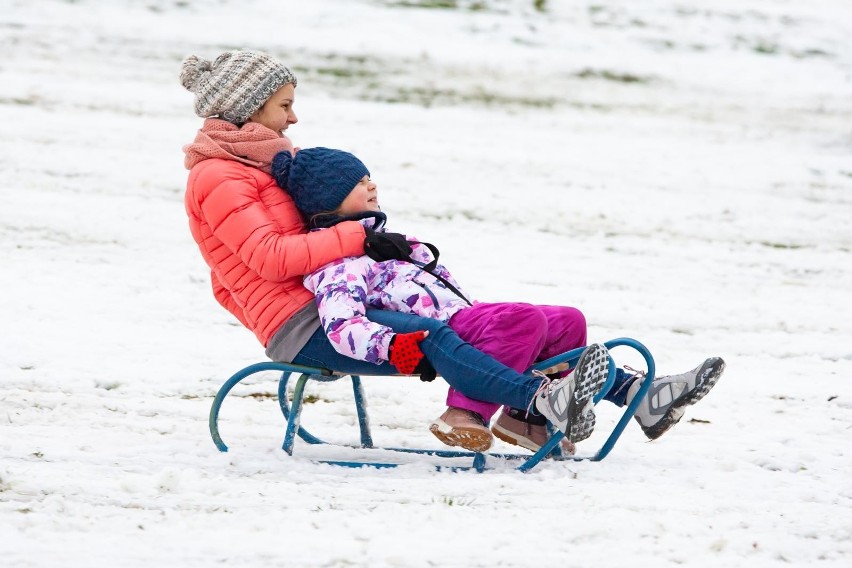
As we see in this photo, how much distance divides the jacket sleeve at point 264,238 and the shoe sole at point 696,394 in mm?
1314

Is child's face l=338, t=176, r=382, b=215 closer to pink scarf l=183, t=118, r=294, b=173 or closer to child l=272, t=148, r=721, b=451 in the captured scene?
child l=272, t=148, r=721, b=451

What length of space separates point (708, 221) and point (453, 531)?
600 centimetres

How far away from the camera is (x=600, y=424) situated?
503 cm

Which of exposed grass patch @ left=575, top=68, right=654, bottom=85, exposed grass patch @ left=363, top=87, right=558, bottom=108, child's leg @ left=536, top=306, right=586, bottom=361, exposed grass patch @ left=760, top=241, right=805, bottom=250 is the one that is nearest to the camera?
child's leg @ left=536, top=306, right=586, bottom=361

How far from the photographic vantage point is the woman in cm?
368

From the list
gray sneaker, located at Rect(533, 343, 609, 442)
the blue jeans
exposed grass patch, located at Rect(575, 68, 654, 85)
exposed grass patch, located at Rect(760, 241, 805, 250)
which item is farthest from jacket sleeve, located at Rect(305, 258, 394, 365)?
exposed grass patch, located at Rect(575, 68, 654, 85)

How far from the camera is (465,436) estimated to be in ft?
12.2

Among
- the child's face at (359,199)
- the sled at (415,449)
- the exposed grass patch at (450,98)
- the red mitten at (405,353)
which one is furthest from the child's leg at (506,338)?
the exposed grass patch at (450,98)

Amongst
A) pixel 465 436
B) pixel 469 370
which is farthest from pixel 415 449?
pixel 469 370

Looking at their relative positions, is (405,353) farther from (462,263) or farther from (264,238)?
(462,263)

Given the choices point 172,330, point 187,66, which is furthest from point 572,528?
point 172,330

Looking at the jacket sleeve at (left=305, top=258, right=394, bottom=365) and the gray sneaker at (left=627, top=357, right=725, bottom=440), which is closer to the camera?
the jacket sleeve at (left=305, top=258, right=394, bottom=365)

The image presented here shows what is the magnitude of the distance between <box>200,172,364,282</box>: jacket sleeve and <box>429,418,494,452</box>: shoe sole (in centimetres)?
74

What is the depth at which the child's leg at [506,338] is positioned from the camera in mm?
3758
